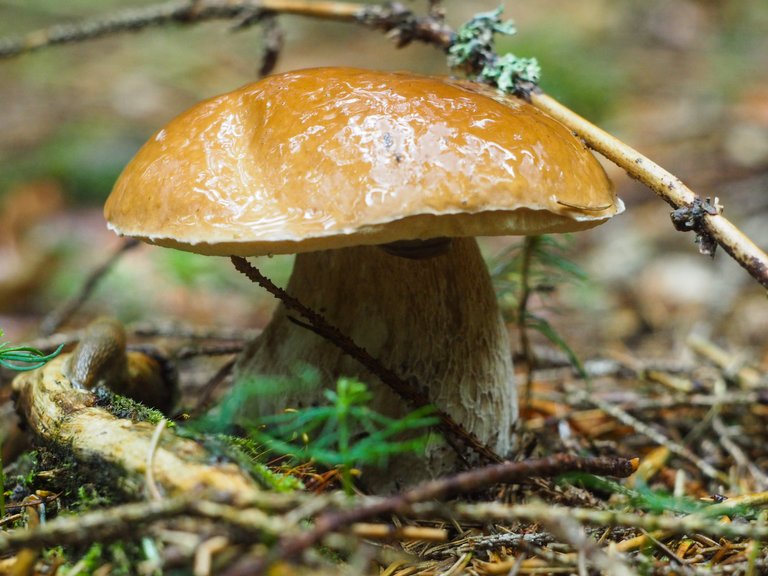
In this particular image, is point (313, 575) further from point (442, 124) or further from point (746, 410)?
point (746, 410)

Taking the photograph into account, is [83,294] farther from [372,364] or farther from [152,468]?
[152,468]

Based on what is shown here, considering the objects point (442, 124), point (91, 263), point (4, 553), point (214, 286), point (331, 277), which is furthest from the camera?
point (91, 263)

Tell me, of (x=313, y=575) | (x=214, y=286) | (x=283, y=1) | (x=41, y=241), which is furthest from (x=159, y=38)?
(x=313, y=575)

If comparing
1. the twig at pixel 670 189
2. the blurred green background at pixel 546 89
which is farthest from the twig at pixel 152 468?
the blurred green background at pixel 546 89

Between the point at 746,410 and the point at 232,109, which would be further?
the point at 746,410

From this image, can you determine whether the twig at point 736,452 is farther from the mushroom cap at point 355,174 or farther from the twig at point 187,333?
the twig at point 187,333

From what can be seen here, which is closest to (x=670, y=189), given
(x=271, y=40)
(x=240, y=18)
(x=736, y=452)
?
(x=736, y=452)
